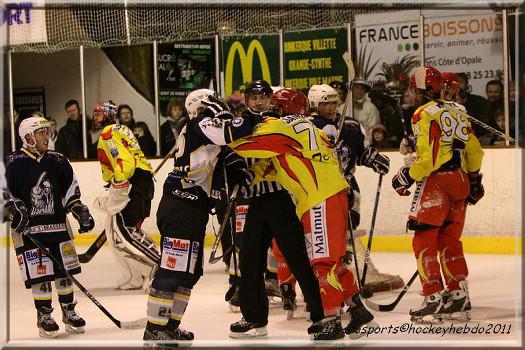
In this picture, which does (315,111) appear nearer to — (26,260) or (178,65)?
(26,260)

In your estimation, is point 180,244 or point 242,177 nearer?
point 180,244

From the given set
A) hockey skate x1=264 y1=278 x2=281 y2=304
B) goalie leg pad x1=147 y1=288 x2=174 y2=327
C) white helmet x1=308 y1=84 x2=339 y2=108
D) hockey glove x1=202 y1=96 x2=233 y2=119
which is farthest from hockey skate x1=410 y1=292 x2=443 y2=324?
hockey glove x1=202 y1=96 x2=233 y2=119

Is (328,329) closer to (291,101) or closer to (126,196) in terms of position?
(291,101)

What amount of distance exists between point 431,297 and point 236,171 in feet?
Result: 4.56

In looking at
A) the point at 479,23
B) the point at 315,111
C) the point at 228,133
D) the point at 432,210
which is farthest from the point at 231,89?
the point at 228,133

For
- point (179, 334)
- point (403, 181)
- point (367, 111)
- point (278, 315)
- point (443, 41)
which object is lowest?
point (278, 315)

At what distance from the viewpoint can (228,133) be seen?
4.69 m

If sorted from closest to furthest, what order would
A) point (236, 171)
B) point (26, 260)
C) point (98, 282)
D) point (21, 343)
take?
point (21, 343), point (236, 171), point (26, 260), point (98, 282)

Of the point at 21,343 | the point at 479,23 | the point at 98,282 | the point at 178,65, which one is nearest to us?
the point at 21,343

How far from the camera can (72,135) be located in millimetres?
9219

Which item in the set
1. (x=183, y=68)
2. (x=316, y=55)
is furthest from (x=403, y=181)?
(x=183, y=68)

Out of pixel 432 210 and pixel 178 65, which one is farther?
pixel 178 65

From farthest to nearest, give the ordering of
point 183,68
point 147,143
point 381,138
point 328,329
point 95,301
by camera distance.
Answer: point 183,68, point 147,143, point 381,138, point 95,301, point 328,329

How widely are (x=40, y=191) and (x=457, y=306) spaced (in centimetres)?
227
